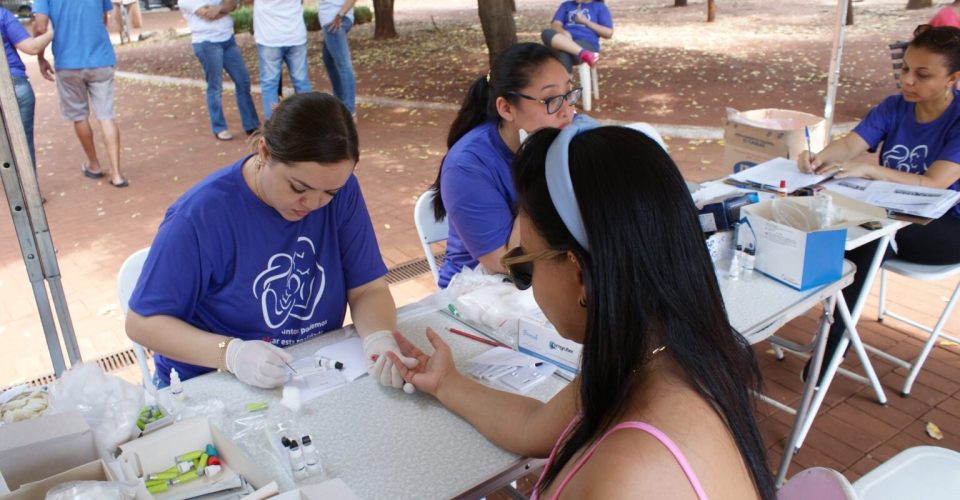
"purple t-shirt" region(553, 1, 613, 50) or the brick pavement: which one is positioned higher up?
"purple t-shirt" region(553, 1, 613, 50)

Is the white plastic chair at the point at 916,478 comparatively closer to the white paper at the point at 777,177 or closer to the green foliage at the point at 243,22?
the white paper at the point at 777,177

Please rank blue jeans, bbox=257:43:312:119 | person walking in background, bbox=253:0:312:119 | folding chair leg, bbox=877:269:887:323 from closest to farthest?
folding chair leg, bbox=877:269:887:323 → person walking in background, bbox=253:0:312:119 → blue jeans, bbox=257:43:312:119

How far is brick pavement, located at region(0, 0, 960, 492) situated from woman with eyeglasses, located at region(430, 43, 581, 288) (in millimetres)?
1144

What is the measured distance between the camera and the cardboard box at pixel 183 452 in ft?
4.07

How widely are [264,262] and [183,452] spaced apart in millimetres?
691

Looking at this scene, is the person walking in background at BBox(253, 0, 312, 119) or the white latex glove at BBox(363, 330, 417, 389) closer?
the white latex glove at BBox(363, 330, 417, 389)

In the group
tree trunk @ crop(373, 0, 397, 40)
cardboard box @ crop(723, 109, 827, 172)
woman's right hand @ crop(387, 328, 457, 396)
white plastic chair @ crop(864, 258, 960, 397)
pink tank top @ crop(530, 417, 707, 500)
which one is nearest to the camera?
pink tank top @ crop(530, 417, 707, 500)

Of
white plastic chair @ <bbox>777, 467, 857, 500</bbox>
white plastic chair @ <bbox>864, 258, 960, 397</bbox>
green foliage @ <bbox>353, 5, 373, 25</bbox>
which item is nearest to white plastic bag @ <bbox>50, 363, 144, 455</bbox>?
white plastic chair @ <bbox>777, 467, 857, 500</bbox>

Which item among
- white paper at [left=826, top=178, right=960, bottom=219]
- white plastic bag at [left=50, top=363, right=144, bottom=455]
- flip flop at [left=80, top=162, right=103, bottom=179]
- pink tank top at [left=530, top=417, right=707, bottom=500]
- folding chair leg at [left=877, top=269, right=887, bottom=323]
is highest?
pink tank top at [left=530, top=417, right=707, bottom=500]

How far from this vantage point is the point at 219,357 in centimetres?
174

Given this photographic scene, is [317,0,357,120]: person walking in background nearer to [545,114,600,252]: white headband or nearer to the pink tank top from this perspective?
[545,114,600,252]: white headband

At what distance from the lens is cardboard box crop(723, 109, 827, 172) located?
3.62 meters

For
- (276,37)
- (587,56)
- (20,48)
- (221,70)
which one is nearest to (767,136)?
(587,56)

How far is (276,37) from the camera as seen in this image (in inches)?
264
